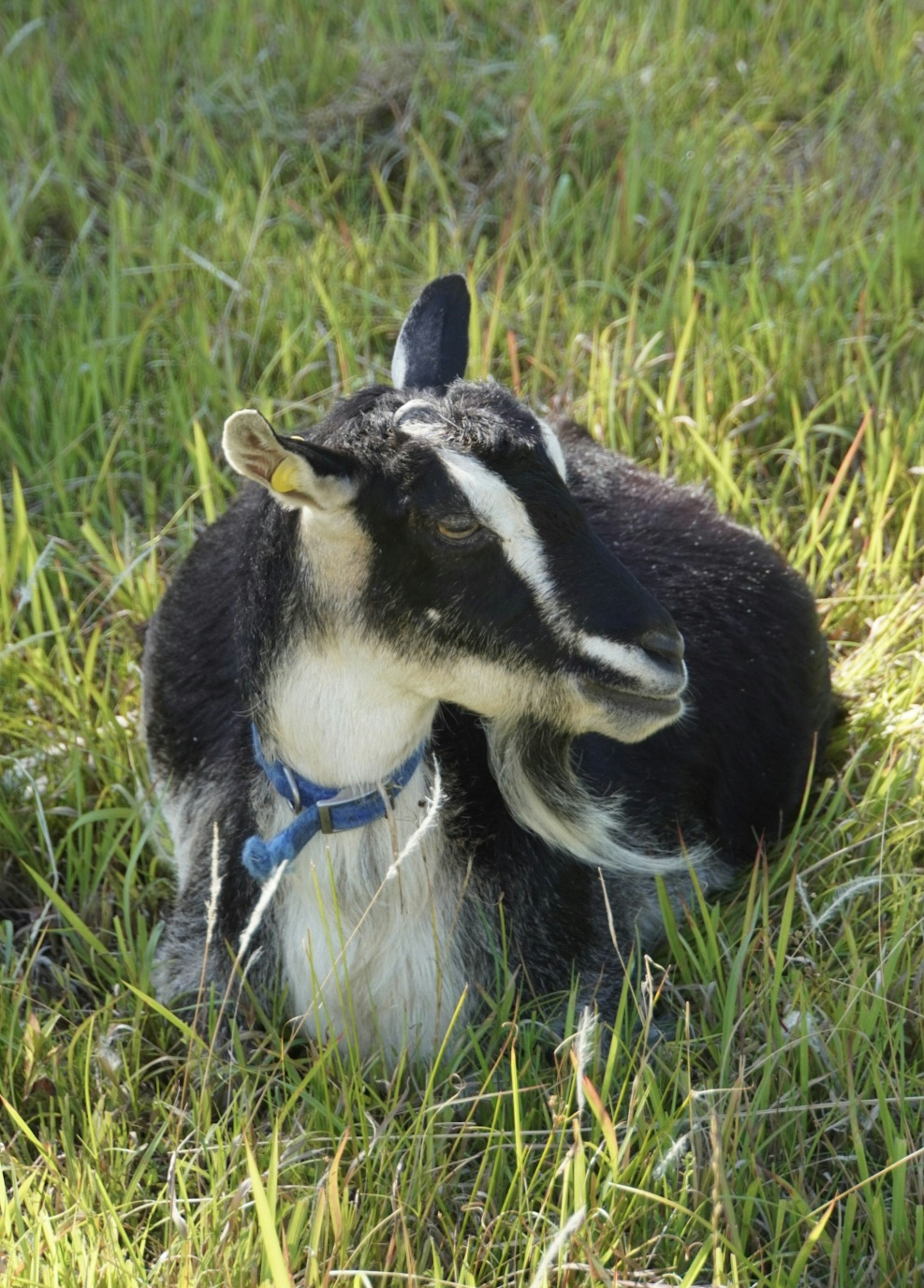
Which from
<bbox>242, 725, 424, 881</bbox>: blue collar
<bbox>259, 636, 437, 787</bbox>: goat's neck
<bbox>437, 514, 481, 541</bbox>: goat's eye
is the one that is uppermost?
<bbox>437, 514, 481, 541</bbox>: goat's eye

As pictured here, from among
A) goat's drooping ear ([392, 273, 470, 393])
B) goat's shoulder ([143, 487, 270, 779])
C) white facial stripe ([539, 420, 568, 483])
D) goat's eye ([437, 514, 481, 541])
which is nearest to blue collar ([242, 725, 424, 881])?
goat's shoulder ([143, 487, 270, 779])

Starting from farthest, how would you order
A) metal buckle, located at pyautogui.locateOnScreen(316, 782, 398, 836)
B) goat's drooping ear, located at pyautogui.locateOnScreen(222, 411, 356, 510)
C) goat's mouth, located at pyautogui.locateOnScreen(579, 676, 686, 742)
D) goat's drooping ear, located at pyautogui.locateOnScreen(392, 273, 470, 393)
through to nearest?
goat's drooping ear, located at pyautogui.locateOnScreen(392, 273, 470, 393) < metal buckle, located at pyautogui.locateOnScreen(316, 782, 398, 836) < goat's mouth, located at pyautogui.locateOnScreen(579, 676, 686, 742) < goat's drooping ear, located at pyautogui.locateOnScreen(222, 411, 356, 510)

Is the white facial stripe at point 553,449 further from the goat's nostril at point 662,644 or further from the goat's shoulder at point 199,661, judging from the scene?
the goat's shoulder at point 199,661

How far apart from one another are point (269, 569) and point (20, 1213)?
1164 mm

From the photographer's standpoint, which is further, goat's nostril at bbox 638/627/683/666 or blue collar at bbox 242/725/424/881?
blue collar at bbox 242/725/424/881

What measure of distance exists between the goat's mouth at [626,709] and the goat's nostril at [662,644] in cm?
6

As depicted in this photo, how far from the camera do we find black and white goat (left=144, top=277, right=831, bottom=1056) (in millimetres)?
2541

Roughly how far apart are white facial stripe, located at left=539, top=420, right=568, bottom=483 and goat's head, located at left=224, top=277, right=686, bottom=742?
2 centimetres

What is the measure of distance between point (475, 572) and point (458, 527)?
0.29 ft

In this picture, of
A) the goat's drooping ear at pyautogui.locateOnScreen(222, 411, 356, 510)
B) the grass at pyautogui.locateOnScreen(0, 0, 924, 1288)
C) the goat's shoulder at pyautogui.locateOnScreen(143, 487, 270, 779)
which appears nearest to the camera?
the goat's drooping ear at pyautogui.locateOnScreen(222, 411, 356, 510)

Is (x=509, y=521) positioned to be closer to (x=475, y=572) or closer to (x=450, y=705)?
(x=475, y=572)

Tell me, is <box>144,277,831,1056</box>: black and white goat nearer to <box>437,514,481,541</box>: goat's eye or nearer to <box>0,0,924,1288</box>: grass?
<box>437,514,481,541</box>: goat's eye

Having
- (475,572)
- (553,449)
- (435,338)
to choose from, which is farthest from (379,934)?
(435,338)

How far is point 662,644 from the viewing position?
2.55 m
